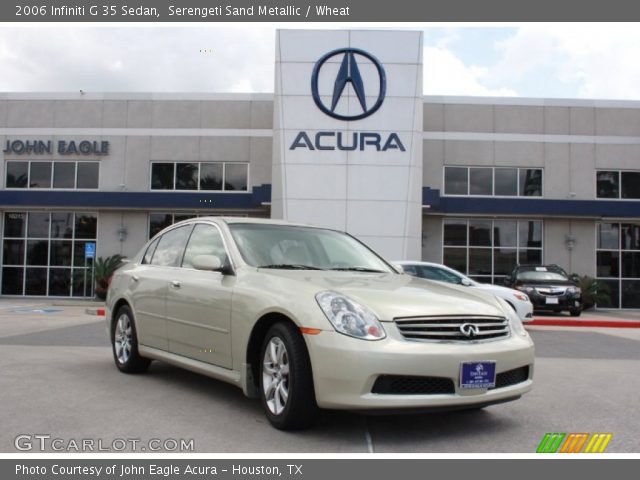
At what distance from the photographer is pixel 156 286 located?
6477 mm

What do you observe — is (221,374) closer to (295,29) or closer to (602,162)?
(295,29)

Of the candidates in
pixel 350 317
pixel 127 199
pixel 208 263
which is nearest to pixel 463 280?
pixel 208 263

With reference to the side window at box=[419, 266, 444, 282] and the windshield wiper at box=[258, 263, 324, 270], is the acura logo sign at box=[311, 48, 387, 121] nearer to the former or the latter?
the side window at box=[419, 266, 444, 282]

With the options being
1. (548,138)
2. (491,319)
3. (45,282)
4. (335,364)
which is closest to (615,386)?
(491,319)

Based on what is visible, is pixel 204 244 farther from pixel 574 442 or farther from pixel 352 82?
pixel 352 82

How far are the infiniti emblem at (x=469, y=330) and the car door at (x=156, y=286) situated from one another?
2923mm

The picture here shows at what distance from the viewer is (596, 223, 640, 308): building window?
24.5m

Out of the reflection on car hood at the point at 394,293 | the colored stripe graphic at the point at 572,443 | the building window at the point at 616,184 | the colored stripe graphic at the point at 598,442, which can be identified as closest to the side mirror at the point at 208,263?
the reflection on car hood at the point at 394,293

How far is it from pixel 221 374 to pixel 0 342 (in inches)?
239

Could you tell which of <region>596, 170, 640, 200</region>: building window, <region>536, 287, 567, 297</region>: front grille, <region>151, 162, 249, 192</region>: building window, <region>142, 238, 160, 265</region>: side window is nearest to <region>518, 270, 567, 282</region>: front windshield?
<region>536, 287, 567, 297</region>: front grille

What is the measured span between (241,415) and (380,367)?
1.45 meters

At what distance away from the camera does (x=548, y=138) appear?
2455 centimetres

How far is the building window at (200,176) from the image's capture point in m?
24.8

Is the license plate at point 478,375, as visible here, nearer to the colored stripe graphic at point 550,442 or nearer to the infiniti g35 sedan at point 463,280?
the colored stripe graphic at point 550,442
